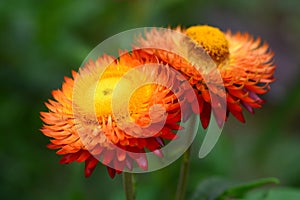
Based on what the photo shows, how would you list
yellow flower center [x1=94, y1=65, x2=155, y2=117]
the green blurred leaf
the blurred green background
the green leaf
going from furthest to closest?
the blurred green background < the green blurred leaf < the green leaf < yellow flower center [x1=94, y1=65, x2=155, y2=117]

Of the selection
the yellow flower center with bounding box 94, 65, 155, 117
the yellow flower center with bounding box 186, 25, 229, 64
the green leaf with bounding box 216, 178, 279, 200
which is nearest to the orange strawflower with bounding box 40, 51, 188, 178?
the yellow flower center with bounding box 94, 65, 155, 117

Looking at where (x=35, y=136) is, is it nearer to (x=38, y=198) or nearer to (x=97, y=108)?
(x=38, y=198)

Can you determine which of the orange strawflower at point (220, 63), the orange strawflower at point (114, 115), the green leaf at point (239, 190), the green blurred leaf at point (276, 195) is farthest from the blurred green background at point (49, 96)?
the orange strawflower at point (114, 115)

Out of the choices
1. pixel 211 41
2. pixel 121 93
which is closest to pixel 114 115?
pixel 121 93

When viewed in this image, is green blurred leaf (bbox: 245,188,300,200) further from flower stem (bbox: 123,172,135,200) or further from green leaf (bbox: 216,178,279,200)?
flower stem (bbox: 123,172,135,200)

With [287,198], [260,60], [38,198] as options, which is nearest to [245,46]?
[260,60]
